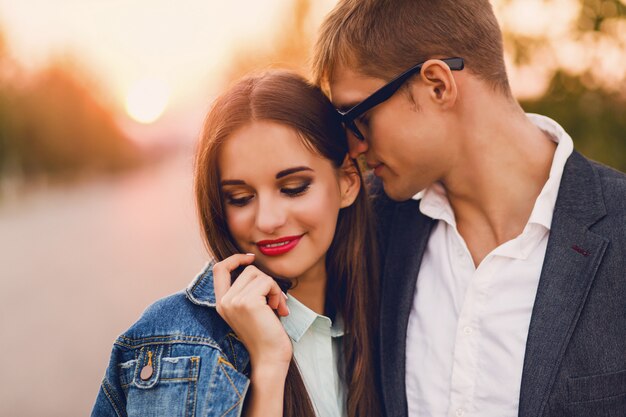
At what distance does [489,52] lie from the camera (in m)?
3.30

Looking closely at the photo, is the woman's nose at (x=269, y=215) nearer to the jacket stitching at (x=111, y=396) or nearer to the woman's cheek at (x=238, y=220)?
the woman's cheek at (x=238, y=220)

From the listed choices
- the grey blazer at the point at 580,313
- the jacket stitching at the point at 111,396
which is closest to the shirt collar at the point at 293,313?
the grey blazer at the point at 580,313

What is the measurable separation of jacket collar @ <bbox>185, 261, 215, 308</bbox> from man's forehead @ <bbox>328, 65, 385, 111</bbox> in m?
1.02

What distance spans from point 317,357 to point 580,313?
3.73 ft

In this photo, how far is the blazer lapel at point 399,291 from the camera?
3.04 meters

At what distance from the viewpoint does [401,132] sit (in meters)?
3.22

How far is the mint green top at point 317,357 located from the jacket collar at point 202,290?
0.37m

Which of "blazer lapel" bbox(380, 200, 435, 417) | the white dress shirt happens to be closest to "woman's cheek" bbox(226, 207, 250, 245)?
"blazer lapel" bbox(380, 200, 435, 417)

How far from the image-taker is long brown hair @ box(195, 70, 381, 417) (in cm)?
293

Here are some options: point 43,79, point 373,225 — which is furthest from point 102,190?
point 373,225

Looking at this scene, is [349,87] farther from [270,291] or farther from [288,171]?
[270,291]

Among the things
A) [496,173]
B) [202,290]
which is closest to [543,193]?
[496,173]

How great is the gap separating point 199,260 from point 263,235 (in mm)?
12135

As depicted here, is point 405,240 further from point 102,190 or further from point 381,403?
point 102,190
